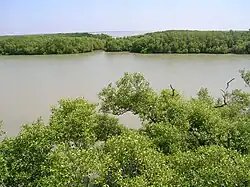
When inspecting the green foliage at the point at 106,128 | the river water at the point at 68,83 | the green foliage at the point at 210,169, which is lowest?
the river water at the point at 68,83

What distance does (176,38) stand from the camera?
46.0 meters

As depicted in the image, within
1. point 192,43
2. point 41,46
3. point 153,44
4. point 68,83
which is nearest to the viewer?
point 68,83

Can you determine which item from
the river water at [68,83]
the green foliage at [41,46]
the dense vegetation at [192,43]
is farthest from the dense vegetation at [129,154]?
the green foliage at [41,46]

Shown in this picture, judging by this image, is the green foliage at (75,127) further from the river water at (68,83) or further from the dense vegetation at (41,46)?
the dense vegetation at (41,46)

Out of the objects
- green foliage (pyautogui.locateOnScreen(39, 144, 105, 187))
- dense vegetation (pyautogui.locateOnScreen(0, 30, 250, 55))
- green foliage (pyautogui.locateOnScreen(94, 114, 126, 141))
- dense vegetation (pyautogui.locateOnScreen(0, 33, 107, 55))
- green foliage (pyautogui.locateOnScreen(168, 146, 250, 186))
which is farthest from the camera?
dense vegetation (pyautogui.locateOnScreen(0, 33, 107, 55))

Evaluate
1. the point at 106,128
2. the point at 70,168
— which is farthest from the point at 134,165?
the point at 106,128

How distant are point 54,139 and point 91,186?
1.20 meters

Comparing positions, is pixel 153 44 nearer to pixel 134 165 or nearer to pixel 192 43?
pixel 192 43

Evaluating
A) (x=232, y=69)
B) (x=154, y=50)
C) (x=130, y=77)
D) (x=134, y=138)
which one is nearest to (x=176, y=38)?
(x=154, y=50)

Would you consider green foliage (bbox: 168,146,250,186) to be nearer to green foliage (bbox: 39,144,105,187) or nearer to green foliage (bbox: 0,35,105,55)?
green foliage (bbox: 39,144,105,187)

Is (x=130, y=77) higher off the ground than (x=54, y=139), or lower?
higher

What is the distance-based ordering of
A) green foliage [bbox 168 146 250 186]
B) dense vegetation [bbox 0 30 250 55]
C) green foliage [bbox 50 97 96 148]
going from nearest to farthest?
green foliage [bbox 168 146 250 186] → green foliage [bbox 50 97 96 148] → dense vegetation [bbox 0 30 250 55]

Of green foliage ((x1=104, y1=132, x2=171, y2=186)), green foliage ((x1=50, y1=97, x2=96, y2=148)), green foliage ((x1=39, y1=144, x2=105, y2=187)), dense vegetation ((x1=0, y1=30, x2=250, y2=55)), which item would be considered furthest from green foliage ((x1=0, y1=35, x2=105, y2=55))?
green foliage ((x1=39, y1=144, x2=105, y2=187))

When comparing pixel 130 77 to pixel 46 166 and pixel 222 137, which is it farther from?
pixel 46 166
